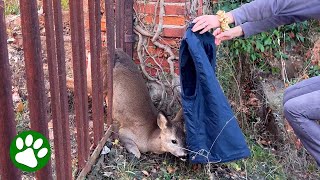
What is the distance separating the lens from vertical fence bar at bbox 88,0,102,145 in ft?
12.5

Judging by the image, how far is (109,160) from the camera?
430cm

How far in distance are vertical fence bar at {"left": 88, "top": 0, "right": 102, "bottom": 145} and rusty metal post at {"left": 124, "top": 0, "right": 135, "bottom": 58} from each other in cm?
105

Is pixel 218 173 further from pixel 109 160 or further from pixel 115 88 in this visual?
pixel 115 88

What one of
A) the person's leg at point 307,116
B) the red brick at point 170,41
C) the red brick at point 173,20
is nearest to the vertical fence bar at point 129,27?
the red brick at point 173,20

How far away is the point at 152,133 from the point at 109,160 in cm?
60

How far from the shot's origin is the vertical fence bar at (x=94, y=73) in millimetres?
3822

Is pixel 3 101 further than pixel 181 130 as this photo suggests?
No

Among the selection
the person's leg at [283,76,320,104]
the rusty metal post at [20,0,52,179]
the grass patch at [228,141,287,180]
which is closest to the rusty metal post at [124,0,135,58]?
the grass patch at [228,141,287,180]

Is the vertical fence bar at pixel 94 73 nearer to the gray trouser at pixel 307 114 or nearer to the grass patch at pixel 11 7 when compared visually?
the gray trouser at pixel 307 114

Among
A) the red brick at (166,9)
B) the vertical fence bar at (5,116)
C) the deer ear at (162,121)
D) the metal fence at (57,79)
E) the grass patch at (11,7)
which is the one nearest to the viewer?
the vertical fence bar at (5,116)

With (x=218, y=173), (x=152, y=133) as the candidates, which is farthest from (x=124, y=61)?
(x=218, y=173)

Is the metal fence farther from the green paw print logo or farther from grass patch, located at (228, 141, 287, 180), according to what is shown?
grass patch, located at (228, 141, 287, 180)

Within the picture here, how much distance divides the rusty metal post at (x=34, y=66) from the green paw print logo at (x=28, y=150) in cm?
19

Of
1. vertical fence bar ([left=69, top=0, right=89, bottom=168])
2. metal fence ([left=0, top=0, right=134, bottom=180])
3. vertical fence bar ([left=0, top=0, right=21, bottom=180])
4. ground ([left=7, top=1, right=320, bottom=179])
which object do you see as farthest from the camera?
ground ([left=7, top=1, right=320, bottom=179])
